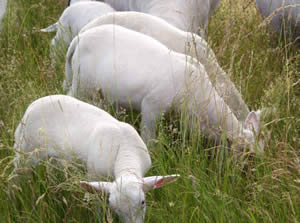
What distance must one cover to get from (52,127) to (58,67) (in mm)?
1925

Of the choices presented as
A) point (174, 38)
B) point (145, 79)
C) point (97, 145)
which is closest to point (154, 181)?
point (97, 145)

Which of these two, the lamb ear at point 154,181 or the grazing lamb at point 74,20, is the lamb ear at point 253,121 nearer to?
the lamb ear at point 154,181

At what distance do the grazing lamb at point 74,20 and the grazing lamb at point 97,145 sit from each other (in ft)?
7.38

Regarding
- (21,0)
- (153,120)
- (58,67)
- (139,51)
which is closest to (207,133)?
(153,120)

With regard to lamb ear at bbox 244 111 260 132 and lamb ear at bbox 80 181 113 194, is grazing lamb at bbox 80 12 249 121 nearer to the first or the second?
lamb ear at bbox 244 111 260 132

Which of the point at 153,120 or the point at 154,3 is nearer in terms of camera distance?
the point at 153,120

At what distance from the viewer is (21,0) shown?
705cm

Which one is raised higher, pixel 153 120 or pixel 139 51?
pixel 139 51

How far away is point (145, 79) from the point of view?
4.06m

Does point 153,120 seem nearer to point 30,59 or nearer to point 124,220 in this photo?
point 124,220

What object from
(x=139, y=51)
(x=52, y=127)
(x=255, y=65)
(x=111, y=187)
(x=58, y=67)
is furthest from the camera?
(x=58, y=67)

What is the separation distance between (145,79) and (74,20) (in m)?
2.18

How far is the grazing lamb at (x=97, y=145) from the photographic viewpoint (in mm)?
2795

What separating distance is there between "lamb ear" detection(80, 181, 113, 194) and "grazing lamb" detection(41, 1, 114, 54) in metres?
3.00
